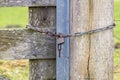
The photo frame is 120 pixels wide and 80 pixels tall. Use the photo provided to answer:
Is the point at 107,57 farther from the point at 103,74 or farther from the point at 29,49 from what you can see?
the point at 29,49

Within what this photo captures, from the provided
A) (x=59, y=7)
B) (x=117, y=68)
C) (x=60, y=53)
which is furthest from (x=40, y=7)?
(x=117, y=68)

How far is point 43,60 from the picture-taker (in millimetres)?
2891

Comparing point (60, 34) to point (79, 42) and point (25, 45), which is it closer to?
point (79, 42)

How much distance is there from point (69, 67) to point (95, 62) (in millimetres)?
166

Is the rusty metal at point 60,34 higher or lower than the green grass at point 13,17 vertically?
higher

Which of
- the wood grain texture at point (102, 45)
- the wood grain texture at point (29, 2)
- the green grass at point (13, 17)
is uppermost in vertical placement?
the wood grain texture at point (29, 2)

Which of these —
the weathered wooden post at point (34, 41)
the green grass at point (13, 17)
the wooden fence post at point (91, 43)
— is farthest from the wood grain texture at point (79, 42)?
the green grass at point (13, 17)

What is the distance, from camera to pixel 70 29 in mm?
2830

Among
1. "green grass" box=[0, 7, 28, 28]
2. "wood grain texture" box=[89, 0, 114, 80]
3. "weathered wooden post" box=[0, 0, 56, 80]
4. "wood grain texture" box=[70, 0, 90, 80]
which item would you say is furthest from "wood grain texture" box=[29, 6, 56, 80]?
"green grass" box=[0, 7, 28, 28]

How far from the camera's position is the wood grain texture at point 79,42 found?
2.80 meters

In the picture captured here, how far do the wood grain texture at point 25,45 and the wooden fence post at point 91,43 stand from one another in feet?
0.54

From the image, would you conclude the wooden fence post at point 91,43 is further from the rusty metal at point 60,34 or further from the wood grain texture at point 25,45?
the wood grain texture at point 25,45

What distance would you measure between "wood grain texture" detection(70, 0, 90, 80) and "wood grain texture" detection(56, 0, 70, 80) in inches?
1.0

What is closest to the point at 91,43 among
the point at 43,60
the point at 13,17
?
the point at 43,60
